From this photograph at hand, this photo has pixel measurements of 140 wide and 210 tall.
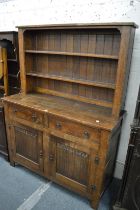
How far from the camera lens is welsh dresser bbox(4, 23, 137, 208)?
156 cm

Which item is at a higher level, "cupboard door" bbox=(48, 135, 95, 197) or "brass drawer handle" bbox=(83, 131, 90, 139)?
"brass drawer handle" bbox=(83, 131, 90, 139)

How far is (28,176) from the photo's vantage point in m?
2.18

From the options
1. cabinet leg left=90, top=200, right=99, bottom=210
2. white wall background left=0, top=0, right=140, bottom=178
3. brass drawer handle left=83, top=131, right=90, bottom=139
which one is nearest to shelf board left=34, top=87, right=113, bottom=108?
white wall background left=0, top=0, right=140, bottom=178

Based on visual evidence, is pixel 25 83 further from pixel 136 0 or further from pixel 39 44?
pixel 136 0

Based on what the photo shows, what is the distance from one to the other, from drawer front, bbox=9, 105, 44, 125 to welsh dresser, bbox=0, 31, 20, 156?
24 centimetres

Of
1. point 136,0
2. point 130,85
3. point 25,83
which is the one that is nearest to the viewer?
point 136,0

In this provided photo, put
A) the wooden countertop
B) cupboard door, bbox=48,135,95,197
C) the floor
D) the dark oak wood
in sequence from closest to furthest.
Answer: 1. the dark oak wood
2. the wooden countertop
3. cupboard door, bbox=48,135,95,197
4. the floor

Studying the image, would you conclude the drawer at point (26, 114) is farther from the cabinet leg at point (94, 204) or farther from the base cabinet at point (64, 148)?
the cabinet leg at point (94, 204)

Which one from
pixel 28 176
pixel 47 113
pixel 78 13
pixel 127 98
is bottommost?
pixel 28 176

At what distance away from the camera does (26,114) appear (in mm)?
1903

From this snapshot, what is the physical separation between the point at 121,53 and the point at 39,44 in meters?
1.11

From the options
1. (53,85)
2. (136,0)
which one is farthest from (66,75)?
(136,0)

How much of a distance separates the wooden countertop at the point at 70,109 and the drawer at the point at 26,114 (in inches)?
2.6

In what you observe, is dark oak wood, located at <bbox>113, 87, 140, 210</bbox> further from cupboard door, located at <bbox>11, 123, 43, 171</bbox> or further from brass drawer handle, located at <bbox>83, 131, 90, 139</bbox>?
cupboard door, located at <bbox>11, 123, 43, 171</bbox>
